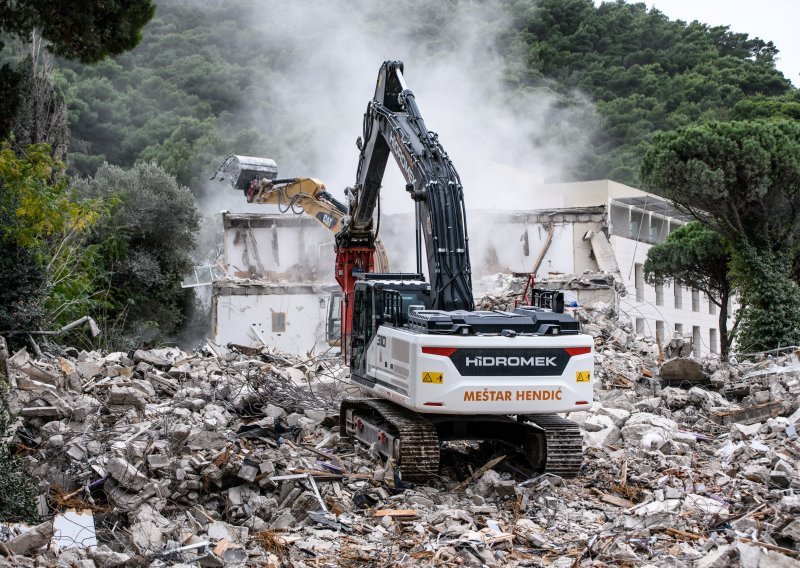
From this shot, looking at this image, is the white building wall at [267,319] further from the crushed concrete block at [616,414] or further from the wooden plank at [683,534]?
the wooden plank at [683,534]

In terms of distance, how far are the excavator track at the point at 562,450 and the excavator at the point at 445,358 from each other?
1cm

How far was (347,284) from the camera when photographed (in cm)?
1362

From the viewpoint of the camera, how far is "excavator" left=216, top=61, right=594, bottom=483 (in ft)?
30.9

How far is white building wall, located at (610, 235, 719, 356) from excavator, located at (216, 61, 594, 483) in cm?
2373

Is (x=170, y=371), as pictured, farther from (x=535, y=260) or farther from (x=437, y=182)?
(x=535, y=260)

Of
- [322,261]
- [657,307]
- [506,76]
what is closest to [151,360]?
[322,261]

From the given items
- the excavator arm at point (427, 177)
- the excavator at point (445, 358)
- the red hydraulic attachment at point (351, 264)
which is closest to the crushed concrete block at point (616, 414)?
the excavator at point (445, 358)

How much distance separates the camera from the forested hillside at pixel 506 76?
51875mm

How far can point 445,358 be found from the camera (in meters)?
9.31

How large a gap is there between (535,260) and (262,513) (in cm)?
2051

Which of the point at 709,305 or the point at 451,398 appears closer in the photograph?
the point at 451,398

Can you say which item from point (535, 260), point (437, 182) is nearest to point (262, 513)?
point (437, 182)

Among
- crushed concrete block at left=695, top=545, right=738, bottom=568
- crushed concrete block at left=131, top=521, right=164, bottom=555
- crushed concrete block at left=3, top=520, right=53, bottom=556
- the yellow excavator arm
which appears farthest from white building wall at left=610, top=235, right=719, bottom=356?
crushed concrete block at left=3, top=520, right=53, bottom=556

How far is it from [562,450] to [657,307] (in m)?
30.4
